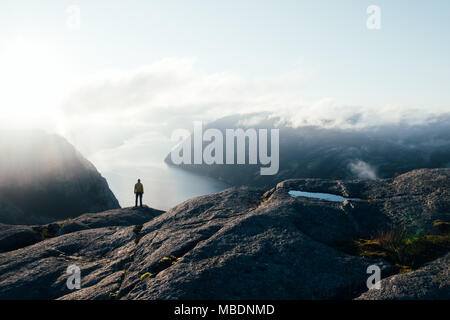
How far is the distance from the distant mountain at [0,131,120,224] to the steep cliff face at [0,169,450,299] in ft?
201

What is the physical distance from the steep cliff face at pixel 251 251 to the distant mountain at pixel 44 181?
61239 millimetres

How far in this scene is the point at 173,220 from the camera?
52.6ft

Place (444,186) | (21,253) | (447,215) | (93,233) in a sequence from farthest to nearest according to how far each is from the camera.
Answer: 1. (93,233)
2. (21,253)
3. (444,186)
4. (447,215)

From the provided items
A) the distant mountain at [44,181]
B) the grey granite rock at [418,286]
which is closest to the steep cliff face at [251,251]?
the grey granite rock at [418,286]

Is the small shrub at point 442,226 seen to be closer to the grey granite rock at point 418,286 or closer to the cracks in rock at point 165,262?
the grey granite rock at point 418,286

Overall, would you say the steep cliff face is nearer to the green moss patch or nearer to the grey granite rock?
the grey granite rock

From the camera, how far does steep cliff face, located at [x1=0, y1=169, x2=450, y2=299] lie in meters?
9.31

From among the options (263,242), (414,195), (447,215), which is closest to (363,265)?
(263,242)

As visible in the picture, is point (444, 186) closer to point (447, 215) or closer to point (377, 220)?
Result: point (447, 215)

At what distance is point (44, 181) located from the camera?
79438 millimetres

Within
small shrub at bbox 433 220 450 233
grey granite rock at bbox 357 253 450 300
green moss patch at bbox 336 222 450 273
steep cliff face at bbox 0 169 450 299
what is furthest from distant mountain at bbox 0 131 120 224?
small shrub at bbox 433 220 450 233

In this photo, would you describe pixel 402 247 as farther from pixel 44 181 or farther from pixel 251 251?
pixel 44 181

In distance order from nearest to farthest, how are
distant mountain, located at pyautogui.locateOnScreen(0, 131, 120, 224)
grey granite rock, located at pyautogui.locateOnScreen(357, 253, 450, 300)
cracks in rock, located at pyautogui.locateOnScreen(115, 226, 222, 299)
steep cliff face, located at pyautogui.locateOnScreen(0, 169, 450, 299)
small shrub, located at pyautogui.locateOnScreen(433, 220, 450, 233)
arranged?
grey granite rock, located at pyautogui.locateOnScreen(357, 253, 450, 300), steep cliff face, located at pyautogui.locateOnScreen(0, 169, 450, 299), cracks in rock, located at pyautogui.locateOnScreen(115, 226, 222, 299), small shrub, located at pyautogui.locateOnScreen(433, 220, 450, 233), distant mountain, located at pyautogui.locateOnScreen(0, 131, 120, 224)
